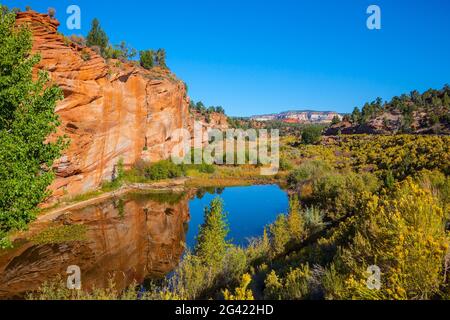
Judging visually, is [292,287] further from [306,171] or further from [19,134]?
[306,171]

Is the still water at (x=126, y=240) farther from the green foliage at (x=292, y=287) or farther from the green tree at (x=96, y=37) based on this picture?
the green tree at (x=96, y=37)

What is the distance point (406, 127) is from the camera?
5422cm

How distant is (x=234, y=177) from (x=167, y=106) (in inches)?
569

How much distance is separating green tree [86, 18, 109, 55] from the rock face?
478cm

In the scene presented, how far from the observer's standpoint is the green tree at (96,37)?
41.8 metres

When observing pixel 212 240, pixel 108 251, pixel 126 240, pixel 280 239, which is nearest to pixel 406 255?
pixel 212 240

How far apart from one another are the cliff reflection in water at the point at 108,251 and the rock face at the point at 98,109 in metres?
5.02

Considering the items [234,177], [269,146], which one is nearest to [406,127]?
[269,146]

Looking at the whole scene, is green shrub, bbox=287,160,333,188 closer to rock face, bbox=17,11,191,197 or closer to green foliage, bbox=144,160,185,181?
green foliage, bbox=144,160,185,181

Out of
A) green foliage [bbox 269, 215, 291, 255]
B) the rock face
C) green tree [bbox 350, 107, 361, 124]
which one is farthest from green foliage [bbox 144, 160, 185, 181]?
green tree [bbox 350, 107, 361, 124]

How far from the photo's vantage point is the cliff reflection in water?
15.1 meters

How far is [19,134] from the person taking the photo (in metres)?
7.89
